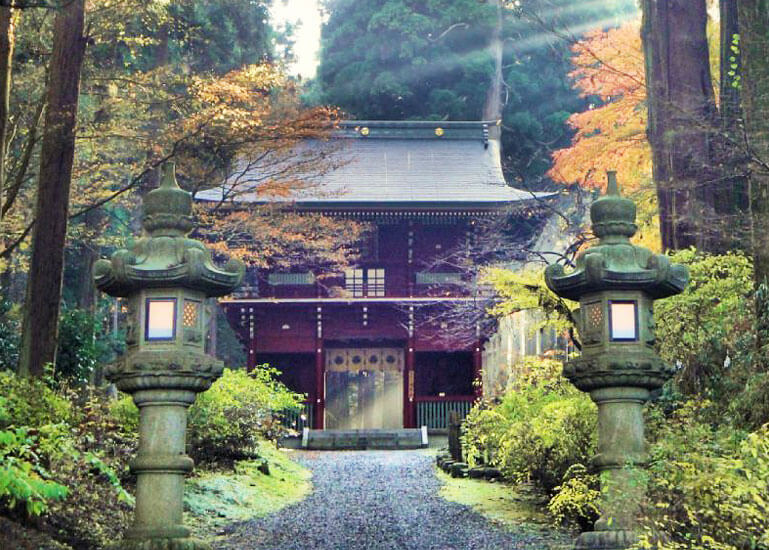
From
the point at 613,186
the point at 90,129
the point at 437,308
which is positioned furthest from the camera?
the point at 437,308

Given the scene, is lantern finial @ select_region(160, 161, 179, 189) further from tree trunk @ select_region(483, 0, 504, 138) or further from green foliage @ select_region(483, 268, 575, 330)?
tree trunk @ select_region(483, 0, 504, 138)

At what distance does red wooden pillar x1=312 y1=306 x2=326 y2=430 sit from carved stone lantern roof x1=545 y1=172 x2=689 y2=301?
2157 cm

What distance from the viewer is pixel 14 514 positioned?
903 cm

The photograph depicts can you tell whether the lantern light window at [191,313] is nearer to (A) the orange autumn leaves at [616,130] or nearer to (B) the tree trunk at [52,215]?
(B) the tree trunk at [52,215]

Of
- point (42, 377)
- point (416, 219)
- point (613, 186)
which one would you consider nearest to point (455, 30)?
point (416, 219)

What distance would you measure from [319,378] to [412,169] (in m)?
7.92

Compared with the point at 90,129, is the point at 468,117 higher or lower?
higher

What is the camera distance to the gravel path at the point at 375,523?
1093 centimetres

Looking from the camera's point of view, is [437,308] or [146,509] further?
[437,308]

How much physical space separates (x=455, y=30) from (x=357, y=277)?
50.3ft

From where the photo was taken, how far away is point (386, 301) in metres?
30.0

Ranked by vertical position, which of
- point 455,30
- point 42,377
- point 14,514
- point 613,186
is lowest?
point 14,514

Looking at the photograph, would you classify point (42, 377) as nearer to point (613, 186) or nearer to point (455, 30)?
point (613, 186)

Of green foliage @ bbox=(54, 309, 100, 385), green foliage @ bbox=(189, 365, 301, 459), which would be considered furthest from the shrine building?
green foliage @ bbox=(189, 365, 301, 459)
